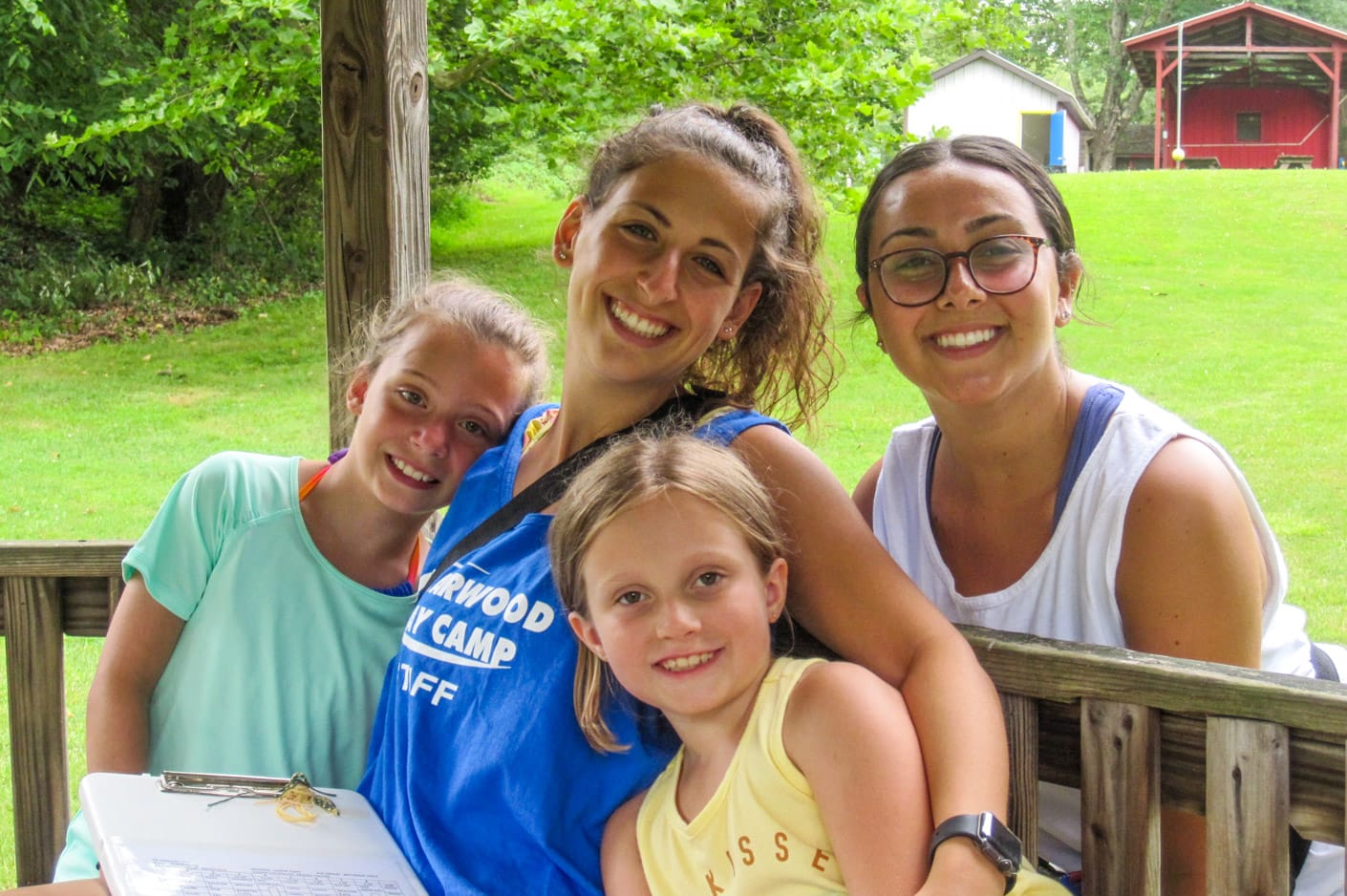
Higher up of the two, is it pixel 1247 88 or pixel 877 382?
pixel 1247 88

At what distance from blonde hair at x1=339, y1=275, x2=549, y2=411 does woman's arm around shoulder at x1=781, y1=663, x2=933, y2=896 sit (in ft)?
3.04

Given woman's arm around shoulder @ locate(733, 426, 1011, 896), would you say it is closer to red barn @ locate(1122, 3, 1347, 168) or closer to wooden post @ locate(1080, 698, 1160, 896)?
wooden post @ locate(1080, 698, 1160, 896)

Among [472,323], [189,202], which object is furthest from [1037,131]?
[472,323]

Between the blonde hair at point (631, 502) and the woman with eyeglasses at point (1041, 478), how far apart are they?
41 cm

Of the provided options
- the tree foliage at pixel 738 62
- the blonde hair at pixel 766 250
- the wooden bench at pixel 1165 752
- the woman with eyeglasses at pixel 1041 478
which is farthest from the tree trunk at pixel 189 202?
the wooden bench at pixel 1165 752

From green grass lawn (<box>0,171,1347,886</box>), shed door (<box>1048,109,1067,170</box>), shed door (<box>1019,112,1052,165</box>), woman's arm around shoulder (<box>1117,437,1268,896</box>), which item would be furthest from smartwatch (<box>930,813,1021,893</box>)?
shed door (<box>1048,109,1067,170</box>)

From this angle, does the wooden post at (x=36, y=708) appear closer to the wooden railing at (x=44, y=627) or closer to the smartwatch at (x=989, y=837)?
the wooden railing at (x=44, y=627)

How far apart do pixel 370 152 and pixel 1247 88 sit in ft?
101

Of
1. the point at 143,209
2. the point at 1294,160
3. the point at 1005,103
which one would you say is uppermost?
the point at 1005,103

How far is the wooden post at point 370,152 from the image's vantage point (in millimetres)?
2682

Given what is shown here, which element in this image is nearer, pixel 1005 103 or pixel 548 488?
pixel 548 488

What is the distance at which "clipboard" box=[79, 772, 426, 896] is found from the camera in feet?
6.16

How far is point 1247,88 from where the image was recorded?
98.0 ft

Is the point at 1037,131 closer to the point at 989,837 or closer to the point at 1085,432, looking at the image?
the point at 1085,432
